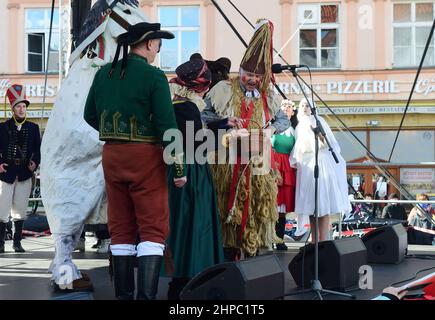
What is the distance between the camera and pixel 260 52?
16.2 ft

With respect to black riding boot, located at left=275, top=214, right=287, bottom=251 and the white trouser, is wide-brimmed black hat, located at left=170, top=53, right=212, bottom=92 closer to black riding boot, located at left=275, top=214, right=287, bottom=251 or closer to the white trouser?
black riding boot, located at left=275, top=214, right=287, bottom=251

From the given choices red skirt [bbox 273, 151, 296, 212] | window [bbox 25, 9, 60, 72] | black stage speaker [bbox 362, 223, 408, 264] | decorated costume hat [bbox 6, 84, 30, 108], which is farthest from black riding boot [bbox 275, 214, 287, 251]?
Answer: window [bbox 25, 9, 60, 72]

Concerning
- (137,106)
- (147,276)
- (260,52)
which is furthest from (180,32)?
(147,276)

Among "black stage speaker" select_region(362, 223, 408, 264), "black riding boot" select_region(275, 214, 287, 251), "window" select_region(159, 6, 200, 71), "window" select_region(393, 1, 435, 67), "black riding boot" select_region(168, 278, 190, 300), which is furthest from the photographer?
"window" select_region(159, 6, 200, 71)

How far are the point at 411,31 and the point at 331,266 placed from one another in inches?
602

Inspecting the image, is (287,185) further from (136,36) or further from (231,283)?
(136,36)

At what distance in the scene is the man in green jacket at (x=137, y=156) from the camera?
3.84m

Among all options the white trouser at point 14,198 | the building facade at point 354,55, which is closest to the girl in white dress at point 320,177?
the white trouser at point 14,198

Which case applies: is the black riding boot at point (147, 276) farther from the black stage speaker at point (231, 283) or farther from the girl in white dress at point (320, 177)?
the girl in white dress at point (320, 177)

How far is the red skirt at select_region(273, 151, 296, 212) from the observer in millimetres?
6988

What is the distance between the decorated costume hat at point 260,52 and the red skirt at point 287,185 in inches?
83.9

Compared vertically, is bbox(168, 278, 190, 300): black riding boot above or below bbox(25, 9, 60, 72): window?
below

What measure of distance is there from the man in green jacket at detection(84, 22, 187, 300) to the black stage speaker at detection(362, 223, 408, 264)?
3134 millimetres
